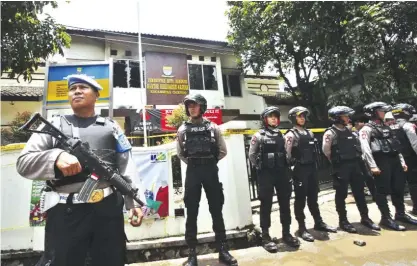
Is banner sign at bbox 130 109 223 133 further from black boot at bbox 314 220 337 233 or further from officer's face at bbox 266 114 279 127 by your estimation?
black boot at bbox 314 220 337 233

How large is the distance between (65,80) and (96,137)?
342 cm

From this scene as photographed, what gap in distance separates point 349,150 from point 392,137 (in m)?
0.92

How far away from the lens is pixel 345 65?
34.7 ft

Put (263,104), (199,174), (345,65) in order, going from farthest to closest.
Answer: (263,104)
(345,65)
(199,174)

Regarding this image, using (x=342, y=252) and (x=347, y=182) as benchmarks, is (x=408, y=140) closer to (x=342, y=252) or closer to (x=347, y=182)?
(x=347, y=182)

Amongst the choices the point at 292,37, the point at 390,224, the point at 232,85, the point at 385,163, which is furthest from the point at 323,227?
the point at 232,85

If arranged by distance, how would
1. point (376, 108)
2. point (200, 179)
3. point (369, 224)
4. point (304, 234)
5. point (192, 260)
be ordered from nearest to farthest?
point (192, 260), point (200, 179), point (304, 234), point (369, 224), point (376, 108)

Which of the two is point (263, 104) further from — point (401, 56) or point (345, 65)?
point (401, 56)

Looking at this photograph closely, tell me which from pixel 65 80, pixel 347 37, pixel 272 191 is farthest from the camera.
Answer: pixel 347 37

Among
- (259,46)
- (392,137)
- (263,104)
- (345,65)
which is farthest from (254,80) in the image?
(392,137)

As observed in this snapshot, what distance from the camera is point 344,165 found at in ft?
15.0

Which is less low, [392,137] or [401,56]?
[401,56]

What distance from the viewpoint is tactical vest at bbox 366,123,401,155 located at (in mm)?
4770

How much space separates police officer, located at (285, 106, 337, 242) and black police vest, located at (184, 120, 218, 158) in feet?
4.63
